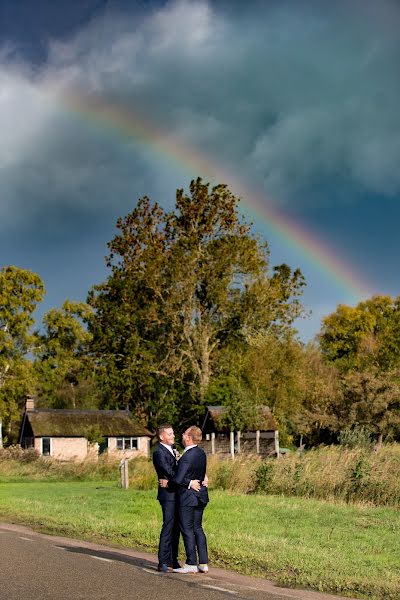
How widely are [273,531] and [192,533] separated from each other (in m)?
4.69

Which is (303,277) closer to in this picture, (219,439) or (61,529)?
(219,439)

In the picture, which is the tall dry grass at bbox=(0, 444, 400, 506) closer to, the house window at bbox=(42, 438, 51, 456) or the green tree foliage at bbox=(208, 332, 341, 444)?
the green tree foliage at bbox=(208, 332, 341, 444)

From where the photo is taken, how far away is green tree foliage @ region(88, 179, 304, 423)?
60000mm

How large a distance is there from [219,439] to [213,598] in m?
51.9

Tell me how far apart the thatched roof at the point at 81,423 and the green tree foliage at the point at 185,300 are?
2229 millimetres

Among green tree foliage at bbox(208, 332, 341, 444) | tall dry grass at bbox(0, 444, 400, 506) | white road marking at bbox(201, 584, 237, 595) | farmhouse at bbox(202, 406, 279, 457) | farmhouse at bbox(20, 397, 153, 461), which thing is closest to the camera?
white road marking at bbox(201, 584, 237, 595)

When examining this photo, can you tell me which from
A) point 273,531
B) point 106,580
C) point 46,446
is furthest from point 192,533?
point 46,446

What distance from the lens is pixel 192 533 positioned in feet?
35.0

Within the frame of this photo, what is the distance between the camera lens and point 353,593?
31.5 feet

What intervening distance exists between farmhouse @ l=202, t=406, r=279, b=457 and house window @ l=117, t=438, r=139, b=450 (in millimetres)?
7684

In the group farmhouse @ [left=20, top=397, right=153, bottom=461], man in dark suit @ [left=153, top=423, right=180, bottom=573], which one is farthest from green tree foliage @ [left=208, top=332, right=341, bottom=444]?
man in dark suit @ [left=153, top=423, right=180, bottom=573]

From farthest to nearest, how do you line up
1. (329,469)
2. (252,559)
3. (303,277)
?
(303,277) < (329,469) < (252,559)

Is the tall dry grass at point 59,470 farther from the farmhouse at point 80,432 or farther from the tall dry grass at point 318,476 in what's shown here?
the farmhouse at point 80,432

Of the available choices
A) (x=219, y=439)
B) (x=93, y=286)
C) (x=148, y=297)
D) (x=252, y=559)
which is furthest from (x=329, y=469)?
(x=93, y=286)
